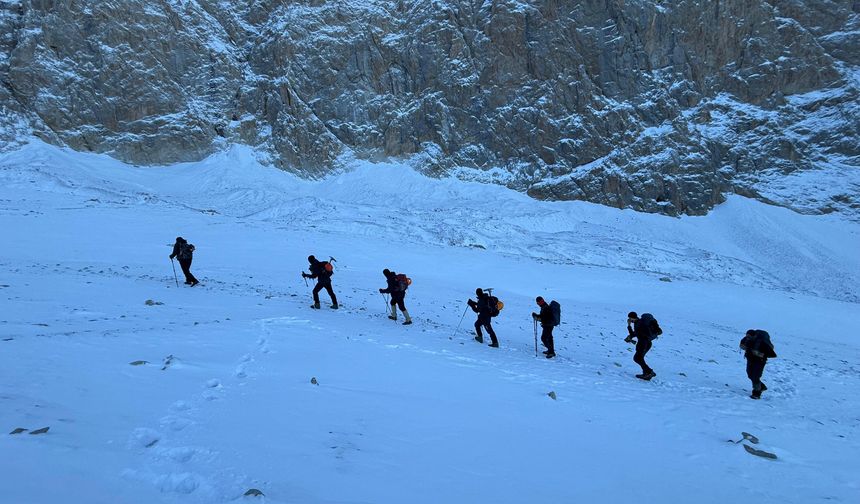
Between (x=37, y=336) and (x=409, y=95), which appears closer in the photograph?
(x=37, y=336)

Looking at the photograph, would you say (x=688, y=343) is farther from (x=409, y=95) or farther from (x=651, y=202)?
(x=409, y=95)

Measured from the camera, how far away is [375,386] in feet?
24.0

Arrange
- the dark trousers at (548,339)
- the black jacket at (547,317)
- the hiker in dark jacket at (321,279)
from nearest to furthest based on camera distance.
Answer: the dark trousers at (548,339) < the black jacket at (547,317) < the hiker in dark jacket at (321,279)

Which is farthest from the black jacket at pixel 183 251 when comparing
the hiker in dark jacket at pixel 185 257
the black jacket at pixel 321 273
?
the black jacket at pixel 321 273

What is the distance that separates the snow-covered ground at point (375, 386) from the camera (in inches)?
173

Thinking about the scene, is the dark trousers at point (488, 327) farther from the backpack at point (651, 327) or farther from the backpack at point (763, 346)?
the backpack at point (763, 346)

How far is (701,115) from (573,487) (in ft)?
218

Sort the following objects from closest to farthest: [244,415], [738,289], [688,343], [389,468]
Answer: [389,468]
[244,415]
[688,343]
[738,289]

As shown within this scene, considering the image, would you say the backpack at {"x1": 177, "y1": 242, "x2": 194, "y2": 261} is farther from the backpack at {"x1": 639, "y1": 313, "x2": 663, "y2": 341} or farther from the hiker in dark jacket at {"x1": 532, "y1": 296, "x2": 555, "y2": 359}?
the backpack at {"x1": 639, "y1": 313, "x2": 663, "y2": 341}

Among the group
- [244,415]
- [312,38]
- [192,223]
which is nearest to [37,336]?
[244,415]

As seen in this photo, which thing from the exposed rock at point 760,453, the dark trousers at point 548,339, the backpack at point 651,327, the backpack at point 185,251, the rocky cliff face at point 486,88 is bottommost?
the exposed rock at point 760,453

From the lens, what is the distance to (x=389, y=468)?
184 inches

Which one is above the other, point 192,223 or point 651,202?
point 651,202

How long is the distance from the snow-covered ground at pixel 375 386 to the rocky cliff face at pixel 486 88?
106ft
